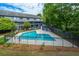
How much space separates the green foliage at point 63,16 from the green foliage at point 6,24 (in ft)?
1.64

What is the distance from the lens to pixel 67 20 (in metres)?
5.77

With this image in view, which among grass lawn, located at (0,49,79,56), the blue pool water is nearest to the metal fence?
the blue pool water

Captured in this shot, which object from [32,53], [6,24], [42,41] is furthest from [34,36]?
Result: [6,24]

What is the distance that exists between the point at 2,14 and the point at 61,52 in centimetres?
104

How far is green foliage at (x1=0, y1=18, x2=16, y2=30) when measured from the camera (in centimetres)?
573

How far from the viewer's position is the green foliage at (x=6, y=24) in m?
5.73

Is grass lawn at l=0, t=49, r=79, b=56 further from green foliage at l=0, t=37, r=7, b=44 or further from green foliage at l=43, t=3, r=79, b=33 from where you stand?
green foliage at l=43, t=3, r=79, b=33

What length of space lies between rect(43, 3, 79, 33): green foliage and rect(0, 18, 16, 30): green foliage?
0.50 m

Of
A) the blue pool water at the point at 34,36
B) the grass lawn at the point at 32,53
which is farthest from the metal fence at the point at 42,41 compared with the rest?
the grass lawn at the point at 32,53

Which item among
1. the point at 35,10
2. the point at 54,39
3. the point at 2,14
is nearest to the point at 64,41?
the point at 54,39

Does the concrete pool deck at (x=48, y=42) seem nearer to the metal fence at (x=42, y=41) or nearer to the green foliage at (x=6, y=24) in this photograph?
the metal fence at (x=42, y=41)

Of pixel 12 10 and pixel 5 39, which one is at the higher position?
pixel 12 10

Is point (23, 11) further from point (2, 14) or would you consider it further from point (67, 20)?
point (67, 20)

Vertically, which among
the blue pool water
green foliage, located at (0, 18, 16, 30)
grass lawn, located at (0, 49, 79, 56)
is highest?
green foliage, located at (0, 18, 16, 30)
